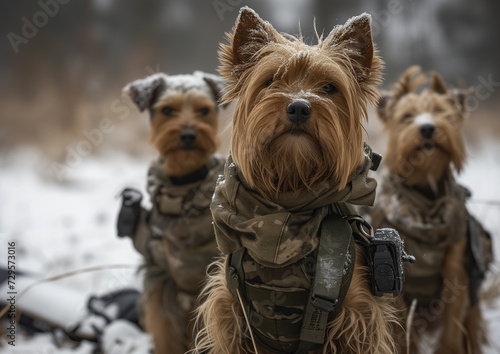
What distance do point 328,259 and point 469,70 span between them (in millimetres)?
4409

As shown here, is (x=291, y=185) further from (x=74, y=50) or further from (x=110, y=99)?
(x=74, y=50)

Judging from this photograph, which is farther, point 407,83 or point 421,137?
point 407,83

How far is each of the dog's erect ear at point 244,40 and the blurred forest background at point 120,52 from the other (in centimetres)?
324

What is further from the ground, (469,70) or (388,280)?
(469,70)

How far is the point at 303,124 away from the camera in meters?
1.37

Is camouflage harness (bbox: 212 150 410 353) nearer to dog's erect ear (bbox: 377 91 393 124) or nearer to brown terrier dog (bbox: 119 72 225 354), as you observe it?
brown terrier dog (bbox: 119 72 225 354)

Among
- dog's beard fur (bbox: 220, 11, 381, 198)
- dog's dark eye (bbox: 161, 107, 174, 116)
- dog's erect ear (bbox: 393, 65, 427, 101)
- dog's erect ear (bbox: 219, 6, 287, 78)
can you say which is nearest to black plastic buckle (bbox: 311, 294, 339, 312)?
dog's beard fur (bbox: 220, 11, 381, 198)

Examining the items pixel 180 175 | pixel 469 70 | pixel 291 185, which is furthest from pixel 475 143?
pixel 291 185

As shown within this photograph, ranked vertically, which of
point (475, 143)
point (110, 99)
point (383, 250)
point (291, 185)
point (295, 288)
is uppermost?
point (475, 143)

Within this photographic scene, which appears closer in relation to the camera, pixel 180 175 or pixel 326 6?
pixel 180 175

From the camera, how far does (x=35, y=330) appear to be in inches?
121

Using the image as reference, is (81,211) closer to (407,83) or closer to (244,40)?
(407,83)

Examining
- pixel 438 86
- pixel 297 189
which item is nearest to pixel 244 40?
pixel 297 189

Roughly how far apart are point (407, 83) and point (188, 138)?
1339 millimetres
